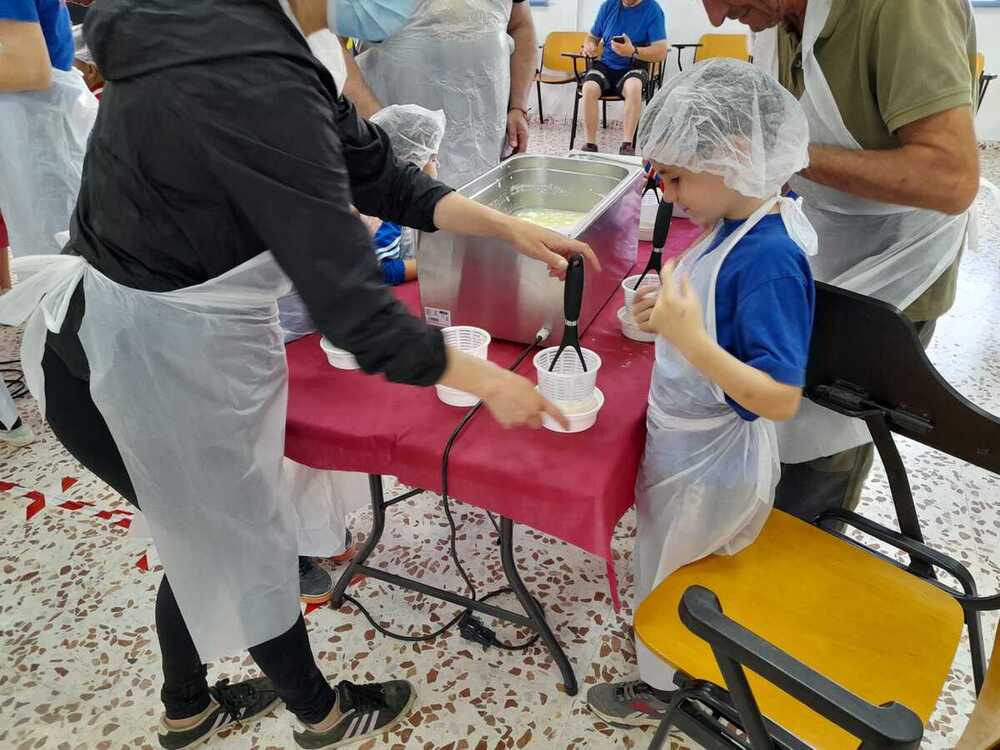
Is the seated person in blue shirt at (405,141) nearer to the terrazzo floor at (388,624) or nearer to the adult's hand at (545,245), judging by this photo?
the adult's hand at (545,245)

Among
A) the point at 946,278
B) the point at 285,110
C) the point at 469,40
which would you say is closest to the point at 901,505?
the point at 946,278

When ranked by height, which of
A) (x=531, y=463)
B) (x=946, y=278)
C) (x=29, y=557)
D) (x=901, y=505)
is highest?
(x=946, y=278)

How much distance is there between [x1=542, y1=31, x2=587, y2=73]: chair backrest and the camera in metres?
5.52

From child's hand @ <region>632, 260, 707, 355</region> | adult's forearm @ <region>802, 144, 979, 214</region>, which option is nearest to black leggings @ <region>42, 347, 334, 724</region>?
child's hand @ <region>632, 260, 707, 355</region>

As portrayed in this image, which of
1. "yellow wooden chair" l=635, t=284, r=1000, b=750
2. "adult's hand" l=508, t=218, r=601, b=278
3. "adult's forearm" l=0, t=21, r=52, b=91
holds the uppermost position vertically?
"adult's forearm" l=0, t=21, r=52, b=91

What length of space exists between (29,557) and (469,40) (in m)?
1.84

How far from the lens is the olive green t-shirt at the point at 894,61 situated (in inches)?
35.7

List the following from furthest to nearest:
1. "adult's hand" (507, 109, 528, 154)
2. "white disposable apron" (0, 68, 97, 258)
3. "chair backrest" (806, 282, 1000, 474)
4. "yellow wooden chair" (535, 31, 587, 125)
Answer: "yellow wooden chair" (535, 31, 587, 125) < "adult's hand" (507, 109, 528, 154) < "white disposable apron" (0, 68, 97, 258) < "chair backrest" (806, 282, 1000, 474)

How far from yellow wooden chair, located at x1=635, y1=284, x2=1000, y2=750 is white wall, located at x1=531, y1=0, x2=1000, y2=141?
4.20 meters

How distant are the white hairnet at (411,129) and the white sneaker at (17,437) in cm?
160

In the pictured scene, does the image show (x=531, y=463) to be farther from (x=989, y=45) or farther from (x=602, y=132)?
(x=989, y=45)

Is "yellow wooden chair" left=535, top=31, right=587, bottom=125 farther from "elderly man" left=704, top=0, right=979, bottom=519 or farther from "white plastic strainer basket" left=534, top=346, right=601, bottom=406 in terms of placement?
"white plastic strainer basket" left=534, top=346, right=601, bottom=406

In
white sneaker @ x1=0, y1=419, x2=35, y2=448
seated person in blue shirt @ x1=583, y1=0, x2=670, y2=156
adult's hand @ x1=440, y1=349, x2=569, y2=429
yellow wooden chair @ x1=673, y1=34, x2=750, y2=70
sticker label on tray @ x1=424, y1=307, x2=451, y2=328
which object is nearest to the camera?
adult's hand @ x1=440, y1=349, x2=569, y2=429

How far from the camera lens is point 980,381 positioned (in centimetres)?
Result: 237
